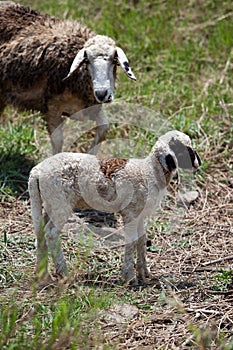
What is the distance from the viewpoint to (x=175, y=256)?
495 centimetres

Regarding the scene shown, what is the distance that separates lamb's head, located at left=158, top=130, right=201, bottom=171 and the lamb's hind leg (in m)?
0.84

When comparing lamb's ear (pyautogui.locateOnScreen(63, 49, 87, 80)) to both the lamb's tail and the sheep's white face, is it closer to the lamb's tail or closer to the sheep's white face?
the sheep's white face

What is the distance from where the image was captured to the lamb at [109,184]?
427 cm

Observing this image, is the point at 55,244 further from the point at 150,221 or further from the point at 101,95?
the point at 101,95

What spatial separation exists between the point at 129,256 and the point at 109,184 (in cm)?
49

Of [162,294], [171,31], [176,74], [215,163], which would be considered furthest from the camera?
[171,31]

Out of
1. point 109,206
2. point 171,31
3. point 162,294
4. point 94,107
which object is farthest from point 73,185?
point 171,31

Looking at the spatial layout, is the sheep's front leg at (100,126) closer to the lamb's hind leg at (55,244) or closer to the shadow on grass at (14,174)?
the shadow on grass at (14,174)

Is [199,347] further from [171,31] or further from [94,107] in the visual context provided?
[171,31]

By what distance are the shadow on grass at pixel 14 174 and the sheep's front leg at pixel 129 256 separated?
1.60m

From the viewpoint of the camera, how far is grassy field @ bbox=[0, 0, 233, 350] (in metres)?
3.71

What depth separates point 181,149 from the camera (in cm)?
427

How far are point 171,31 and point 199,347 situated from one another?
5.52 meters

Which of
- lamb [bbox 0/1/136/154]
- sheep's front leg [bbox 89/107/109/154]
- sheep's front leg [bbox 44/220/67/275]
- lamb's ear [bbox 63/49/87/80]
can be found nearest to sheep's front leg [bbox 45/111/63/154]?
lamb [bbox 0/1/136/154]
